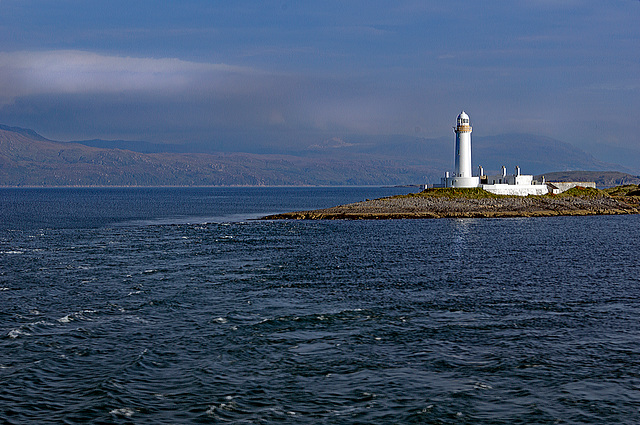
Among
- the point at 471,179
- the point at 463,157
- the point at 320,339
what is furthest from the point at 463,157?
the point at 320,339

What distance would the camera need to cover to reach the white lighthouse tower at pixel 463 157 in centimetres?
12469

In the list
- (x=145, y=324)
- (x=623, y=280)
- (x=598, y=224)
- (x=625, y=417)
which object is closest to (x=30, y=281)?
(x=145, y=324)

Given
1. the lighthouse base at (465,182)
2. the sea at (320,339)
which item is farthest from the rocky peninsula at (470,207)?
the sea at (320,339)

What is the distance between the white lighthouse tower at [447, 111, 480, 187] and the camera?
409 ft

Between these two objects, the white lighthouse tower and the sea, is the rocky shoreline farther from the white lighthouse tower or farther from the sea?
the sea

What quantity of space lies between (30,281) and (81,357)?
19672 millimetres

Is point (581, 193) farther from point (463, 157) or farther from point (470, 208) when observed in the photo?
point (470, 208)

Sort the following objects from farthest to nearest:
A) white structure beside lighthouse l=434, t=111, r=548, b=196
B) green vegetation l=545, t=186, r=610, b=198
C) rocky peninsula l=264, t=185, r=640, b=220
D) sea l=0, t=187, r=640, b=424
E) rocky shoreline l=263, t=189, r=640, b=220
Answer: green vegetation l=545, t=186, r=610, b=198
white structure beside lighthouse l=434, t=111, r=548, b=196
rocky peninsula l=264, t=185, r=640, b=220
rocky shoreline l=263, t=189, r=640, b=220
sea l=0, t=187, r=640, b=424

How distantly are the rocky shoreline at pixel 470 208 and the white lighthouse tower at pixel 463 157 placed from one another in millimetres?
6206

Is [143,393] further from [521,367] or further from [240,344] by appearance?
[521,367]

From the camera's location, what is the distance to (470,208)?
355 feet

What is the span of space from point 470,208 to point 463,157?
2247cm

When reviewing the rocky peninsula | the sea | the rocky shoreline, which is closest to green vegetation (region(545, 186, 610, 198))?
the rocky peninsula

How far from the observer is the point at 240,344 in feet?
79.6
